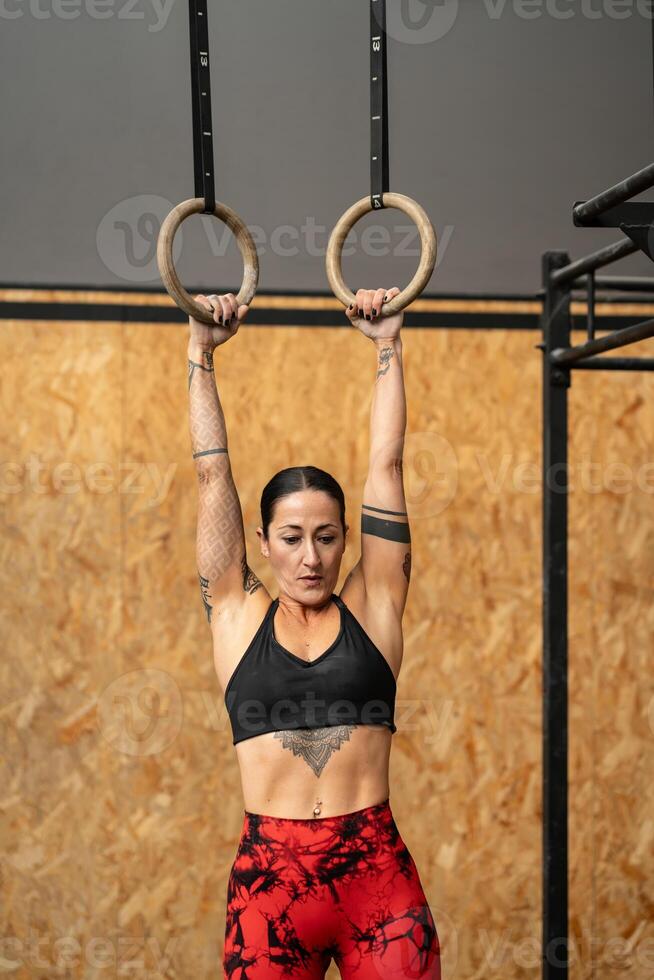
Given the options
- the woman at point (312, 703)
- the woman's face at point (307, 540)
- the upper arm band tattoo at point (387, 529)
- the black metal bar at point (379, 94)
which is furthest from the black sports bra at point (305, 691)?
the black metal bar at point (379, 94)

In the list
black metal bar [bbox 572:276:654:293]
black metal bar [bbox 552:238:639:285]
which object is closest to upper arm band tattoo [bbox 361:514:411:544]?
black metal bar [bbox 552:238:639:285]

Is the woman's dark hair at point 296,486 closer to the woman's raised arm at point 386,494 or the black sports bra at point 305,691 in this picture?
the woman's raised arm at point 386,494

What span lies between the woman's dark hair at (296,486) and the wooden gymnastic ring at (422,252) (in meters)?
0.39

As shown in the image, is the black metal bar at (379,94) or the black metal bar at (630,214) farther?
the black metal bar at (630,214)

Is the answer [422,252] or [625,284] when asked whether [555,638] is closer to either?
[625,284]

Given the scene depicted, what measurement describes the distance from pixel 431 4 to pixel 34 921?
365 cm

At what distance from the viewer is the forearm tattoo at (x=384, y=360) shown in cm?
236

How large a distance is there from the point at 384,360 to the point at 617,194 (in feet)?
2.08

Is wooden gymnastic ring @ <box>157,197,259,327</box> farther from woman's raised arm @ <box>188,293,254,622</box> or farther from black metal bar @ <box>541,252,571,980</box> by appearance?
black metal bar @ <box>541,252,571,980</box>

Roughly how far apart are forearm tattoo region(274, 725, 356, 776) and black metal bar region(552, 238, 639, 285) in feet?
4.68

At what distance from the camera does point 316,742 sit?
7.09 ft

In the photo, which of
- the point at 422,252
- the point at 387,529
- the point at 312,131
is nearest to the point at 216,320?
the point at 422,252

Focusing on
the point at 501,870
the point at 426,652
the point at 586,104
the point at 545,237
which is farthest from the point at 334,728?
the point at 586,104

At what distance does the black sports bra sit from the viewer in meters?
2.17
